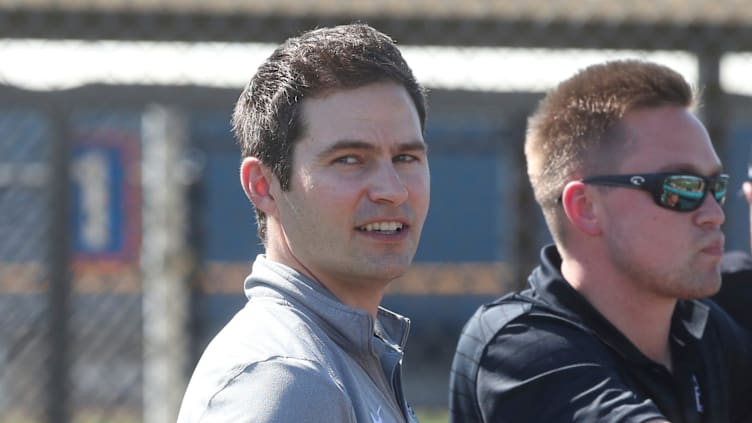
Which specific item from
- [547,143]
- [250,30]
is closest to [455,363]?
[547,143]

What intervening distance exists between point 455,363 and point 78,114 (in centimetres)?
161

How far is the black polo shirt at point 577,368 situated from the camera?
2514 millimetres

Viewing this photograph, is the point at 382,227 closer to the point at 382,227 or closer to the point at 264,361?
the point at 382,227

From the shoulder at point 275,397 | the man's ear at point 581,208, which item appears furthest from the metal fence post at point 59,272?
the shoulder at point 275,397

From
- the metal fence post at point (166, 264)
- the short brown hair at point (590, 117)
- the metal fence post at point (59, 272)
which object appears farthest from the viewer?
the metal fence post at point (166, 264)

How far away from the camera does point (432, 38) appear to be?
3650 mm

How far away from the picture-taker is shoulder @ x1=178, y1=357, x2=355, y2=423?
1.65 metres

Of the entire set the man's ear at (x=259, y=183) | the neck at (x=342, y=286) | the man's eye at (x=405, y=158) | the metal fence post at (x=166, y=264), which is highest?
the man's eye at (x=405, y=158)

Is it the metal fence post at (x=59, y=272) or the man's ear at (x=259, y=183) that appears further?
the metal fence post at (x=59, y=272)

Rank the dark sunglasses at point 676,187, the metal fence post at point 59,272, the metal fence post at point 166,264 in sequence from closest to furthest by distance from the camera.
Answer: the dark sunglasses at point 676,187 → the metal fence post at point 59,272 → the metal fence post at point 166,264

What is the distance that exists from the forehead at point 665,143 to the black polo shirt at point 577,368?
0.32m

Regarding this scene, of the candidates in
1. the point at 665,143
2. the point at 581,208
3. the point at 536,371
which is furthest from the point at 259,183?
the point at 665,143

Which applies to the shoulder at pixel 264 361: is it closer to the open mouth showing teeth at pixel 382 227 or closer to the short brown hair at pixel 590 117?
the open mouth showing teeth at pixel 382 227

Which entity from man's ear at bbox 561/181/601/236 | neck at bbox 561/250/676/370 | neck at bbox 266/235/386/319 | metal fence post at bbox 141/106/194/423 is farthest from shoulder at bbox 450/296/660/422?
metal fence post at bbox 141/106/194/423
